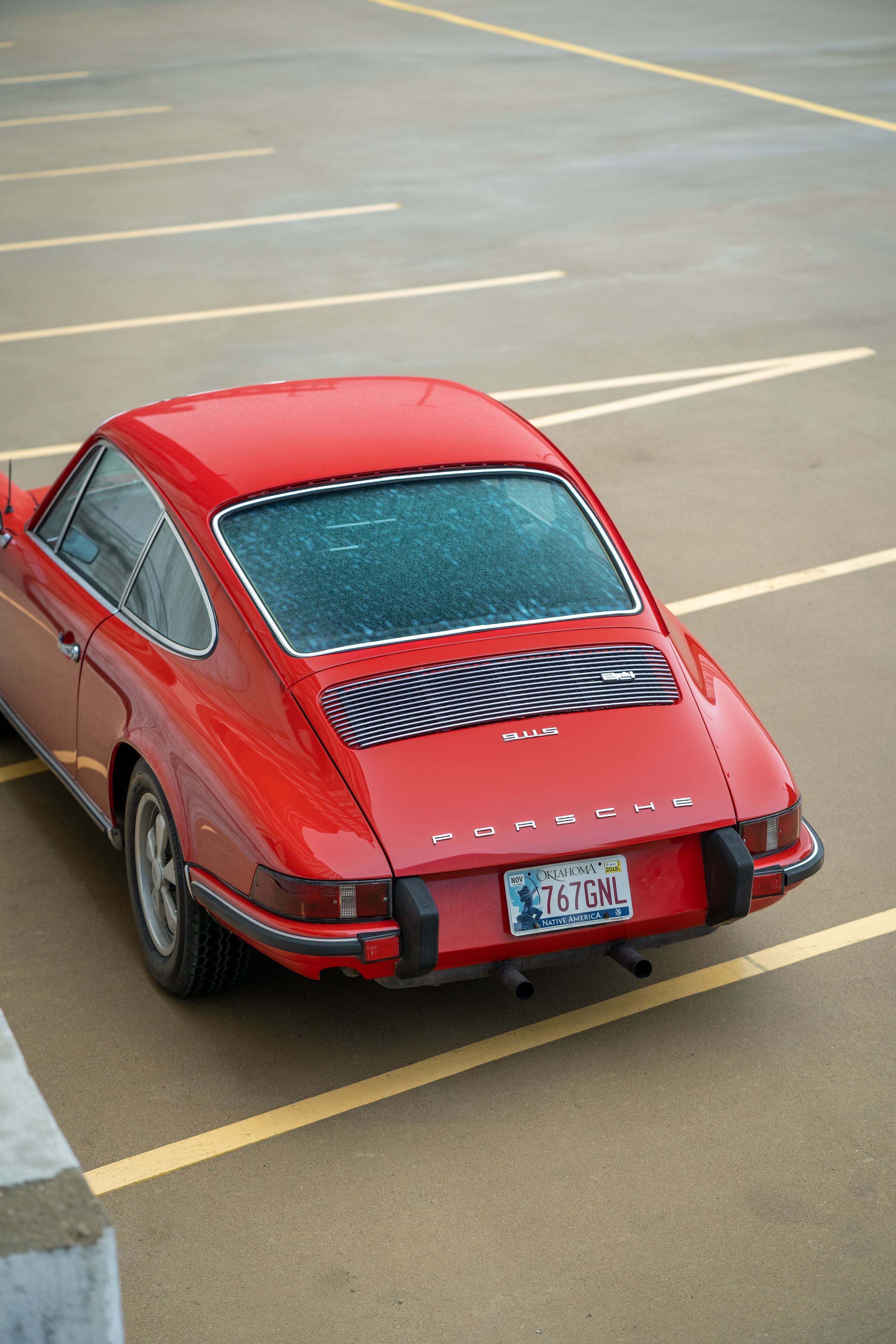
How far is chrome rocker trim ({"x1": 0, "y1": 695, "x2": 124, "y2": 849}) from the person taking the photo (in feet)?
16.2

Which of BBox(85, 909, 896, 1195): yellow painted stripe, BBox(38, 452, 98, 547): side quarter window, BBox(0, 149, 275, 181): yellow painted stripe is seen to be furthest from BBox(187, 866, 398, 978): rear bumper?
BBox(0, 149, 275, 181): yellow painted stripe

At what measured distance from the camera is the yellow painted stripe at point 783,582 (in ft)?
24.6

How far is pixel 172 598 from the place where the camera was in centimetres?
475

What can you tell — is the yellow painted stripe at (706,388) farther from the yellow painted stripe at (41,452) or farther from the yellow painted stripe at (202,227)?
the yellow painted stripe at (202,227)

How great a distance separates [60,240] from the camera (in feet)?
48.1

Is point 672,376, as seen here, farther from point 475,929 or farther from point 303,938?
point 303,938

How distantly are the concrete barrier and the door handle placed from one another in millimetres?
2863

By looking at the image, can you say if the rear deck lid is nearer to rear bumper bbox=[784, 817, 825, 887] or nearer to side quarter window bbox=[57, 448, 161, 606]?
rear bumper bbox=[784, 817, 825, 887]

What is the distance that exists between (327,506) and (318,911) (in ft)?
4.93

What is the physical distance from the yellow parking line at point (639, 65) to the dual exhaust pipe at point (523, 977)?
16773 millimetres

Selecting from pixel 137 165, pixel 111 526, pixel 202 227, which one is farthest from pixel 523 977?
pixel 137 165

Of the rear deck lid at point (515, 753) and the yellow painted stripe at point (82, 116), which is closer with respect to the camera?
the rear deck lid at point (515, 753)

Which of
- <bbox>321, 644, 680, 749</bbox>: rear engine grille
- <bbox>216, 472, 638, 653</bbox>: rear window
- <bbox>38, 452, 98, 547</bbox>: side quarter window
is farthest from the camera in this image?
<bbox>38, 452, 98, 547</bbox>: side quarter window

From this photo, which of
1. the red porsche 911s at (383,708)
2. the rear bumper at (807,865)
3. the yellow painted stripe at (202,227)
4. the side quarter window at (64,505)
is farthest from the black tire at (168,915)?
the yellow painted stripe at (202,227)
